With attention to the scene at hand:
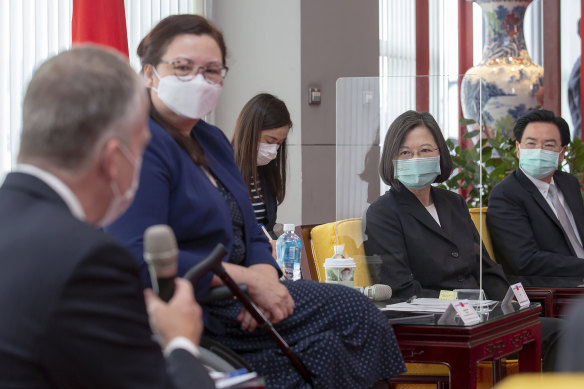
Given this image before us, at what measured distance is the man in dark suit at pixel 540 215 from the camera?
4.31 m

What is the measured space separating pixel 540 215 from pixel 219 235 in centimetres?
259

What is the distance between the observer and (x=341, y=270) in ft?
11.5

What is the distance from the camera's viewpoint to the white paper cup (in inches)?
137

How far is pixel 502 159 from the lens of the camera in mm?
5492

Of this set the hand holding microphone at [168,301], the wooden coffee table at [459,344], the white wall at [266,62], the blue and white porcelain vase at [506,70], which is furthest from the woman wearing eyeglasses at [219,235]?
the blue and white porcelain vase at [506,70]

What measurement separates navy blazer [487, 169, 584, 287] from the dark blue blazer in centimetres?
236

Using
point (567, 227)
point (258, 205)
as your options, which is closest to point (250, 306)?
point (258, 205)

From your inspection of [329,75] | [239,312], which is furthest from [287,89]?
[239,312]

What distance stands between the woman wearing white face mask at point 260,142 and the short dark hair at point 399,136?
80cm

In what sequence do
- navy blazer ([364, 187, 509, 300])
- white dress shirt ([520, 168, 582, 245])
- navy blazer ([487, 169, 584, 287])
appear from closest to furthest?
navy blazer ([364, 187, 509, 300]) < navy blazer ([487, 169, 584, 287]) < white dress shirt ([520, 168, 582, 245])

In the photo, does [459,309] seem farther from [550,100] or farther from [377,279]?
[550,100]

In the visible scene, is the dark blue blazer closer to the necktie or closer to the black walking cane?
the black walking cane

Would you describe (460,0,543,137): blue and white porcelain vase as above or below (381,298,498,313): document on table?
above

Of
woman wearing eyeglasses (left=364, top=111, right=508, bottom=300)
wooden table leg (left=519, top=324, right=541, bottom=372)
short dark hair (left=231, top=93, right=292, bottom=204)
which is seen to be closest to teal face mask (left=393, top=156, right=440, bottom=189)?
woman wearing eyeglasses (left=364, top=111, right=508, bottom=300)
